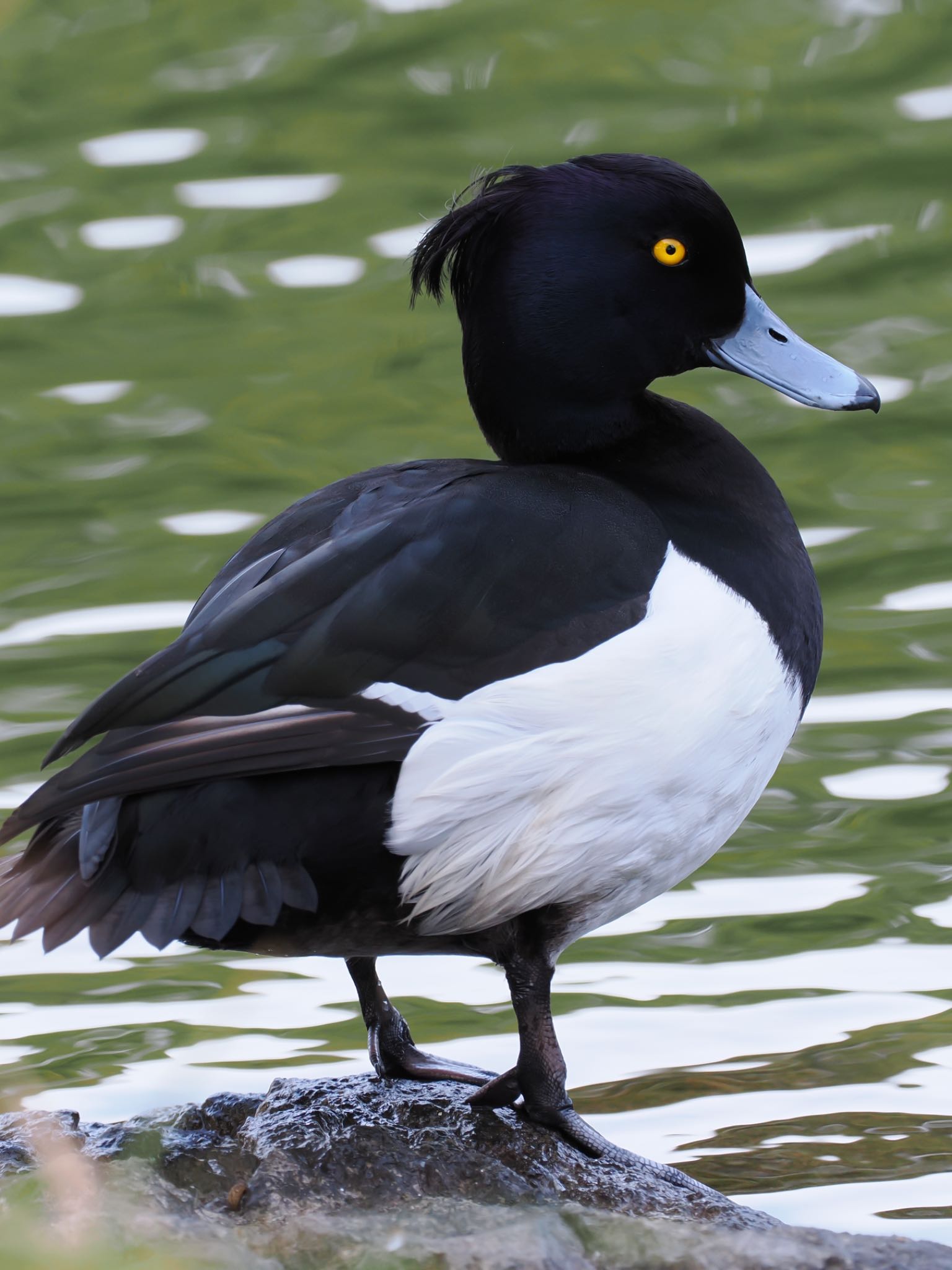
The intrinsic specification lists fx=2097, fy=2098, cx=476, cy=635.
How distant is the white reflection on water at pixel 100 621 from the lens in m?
5.77

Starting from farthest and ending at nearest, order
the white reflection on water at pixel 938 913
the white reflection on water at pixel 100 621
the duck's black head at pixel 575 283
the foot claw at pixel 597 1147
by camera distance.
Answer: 1. the white reflection on water at pixel 100 621
2. the white reflection on water at pixel 938 913
3. the duck's black head at pixel 575 283
4. the foot claw at pixel 597 1147

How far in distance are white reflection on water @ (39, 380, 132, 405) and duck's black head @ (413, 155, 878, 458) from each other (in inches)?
149

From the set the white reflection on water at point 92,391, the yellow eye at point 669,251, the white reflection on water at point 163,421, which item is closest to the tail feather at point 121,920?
the yellow eye at point 669,251

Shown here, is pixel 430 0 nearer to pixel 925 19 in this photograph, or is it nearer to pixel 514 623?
pixel 925 19

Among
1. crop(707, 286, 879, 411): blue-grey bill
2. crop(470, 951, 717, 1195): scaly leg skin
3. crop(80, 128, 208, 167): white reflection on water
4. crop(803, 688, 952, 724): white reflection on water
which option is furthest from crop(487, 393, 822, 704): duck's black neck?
crop(80, 128, 208, 167): white reflection on water

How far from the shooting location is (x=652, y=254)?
3.58 metres

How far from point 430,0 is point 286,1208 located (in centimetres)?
765

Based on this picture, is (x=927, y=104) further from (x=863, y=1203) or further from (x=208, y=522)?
(x=863, y=1203)

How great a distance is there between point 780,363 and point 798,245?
4.36m

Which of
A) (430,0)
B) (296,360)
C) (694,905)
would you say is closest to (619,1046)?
(694,905)

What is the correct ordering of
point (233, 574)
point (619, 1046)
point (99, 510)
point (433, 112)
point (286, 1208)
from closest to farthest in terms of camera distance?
point (286, 1208), point (233, 574), point (619, 1046), point (99, 510), point (433, 112)

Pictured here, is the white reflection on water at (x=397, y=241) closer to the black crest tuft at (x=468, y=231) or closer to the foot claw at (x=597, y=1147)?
the black crest tuft at (x=468, y=231)

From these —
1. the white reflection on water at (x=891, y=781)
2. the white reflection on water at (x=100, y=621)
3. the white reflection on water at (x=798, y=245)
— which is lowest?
the white reflection on water at (x=891, y=781)

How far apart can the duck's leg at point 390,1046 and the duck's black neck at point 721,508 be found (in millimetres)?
874
